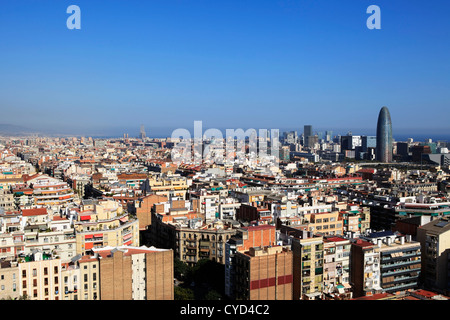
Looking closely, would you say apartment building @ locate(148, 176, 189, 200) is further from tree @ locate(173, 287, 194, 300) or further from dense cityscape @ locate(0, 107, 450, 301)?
tree @ locate(173, 287, 194, 300)

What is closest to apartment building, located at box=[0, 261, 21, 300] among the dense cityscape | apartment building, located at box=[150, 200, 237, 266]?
the dense cityscape

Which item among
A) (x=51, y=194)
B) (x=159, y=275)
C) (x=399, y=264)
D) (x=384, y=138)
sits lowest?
(x=399, y=264)

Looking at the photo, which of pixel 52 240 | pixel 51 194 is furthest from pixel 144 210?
pixel 52 240

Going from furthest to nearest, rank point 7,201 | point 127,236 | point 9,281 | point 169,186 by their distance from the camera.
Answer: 1. point 169,186
2. point 7,201
3. point 127,236
4. point 9,281

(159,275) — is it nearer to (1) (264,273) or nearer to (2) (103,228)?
(1) (264,273)
